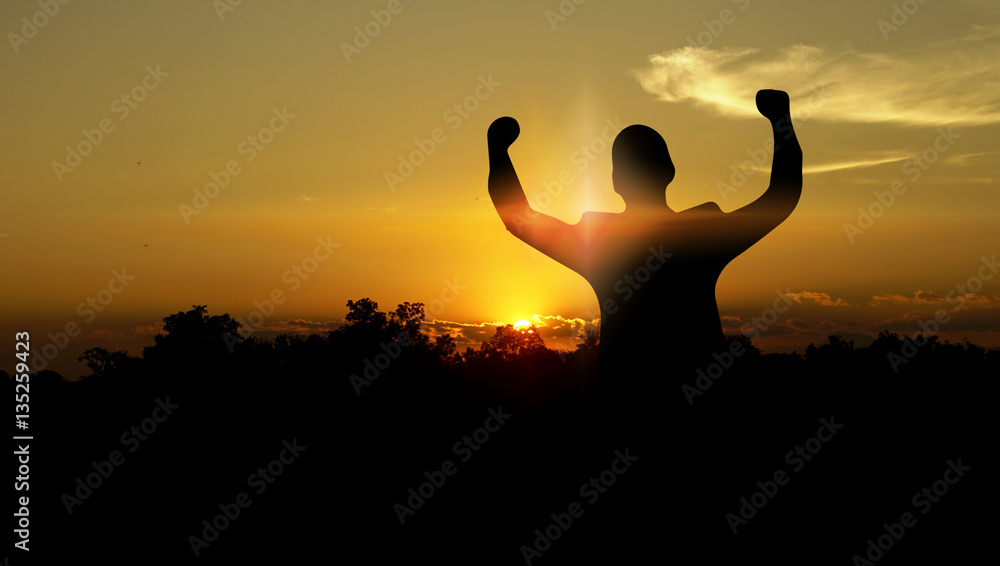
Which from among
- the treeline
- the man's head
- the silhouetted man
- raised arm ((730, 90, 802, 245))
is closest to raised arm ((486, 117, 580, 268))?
the silhouetted man

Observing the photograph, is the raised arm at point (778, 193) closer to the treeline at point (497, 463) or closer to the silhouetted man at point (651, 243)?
the silhouetted man at point (651, 243)

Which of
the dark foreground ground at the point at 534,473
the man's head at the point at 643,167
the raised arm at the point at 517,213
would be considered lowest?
the dark foreground ground at the point at 534,473

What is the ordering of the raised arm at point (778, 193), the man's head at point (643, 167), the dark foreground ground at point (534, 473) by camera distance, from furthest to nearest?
1. the man's head at point (643, 167)
2. the raised arm at point (778, 193)
3. the dark foreground ground at point (534, 473)

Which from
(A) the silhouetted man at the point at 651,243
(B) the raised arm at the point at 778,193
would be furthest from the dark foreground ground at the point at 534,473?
(B) the raised arm at the point at 778,193

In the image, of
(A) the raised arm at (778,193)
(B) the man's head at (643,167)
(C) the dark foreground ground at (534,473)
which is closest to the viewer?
(C) the dark foreground ground at (534,473)

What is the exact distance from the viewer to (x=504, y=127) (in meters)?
5.31

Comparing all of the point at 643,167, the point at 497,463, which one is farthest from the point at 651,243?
the point at 497,463

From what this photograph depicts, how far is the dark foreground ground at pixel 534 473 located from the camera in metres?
4.43

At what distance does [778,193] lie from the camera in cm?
469

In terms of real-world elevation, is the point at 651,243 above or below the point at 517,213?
above

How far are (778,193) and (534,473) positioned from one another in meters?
2.28

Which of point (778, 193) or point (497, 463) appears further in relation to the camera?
point (497, 463)

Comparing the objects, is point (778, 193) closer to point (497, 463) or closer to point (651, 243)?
point (651, 243)

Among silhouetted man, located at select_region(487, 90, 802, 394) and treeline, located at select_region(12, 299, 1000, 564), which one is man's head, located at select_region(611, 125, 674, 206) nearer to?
silhouetted man, located at select_region(487, 90, 802, 394)
